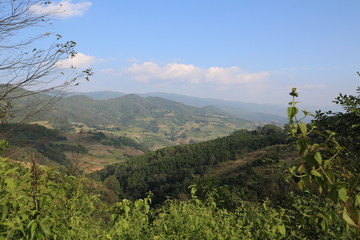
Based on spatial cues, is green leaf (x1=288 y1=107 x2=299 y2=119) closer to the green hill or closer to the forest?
the forest

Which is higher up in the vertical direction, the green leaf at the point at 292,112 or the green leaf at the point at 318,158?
the green leaf at the point at 292,112

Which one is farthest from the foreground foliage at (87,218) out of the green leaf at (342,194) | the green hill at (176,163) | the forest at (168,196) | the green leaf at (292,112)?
the green hill at (176,163)

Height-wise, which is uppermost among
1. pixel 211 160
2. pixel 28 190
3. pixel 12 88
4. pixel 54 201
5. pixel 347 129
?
pixel 12 88

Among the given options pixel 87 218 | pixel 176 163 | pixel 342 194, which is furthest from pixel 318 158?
pixel 176 163

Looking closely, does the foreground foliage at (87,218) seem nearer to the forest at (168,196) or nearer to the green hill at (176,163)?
the forest at (168,196)

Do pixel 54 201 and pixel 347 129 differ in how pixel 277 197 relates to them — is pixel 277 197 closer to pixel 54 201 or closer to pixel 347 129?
pixel 347 129

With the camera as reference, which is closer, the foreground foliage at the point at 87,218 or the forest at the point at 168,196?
the forest at the point at 168,196

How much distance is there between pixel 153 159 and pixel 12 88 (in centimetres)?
9707

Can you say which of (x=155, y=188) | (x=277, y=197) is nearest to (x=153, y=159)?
(x=155, y=188)

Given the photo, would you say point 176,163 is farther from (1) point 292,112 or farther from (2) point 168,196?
(1) point 292,112

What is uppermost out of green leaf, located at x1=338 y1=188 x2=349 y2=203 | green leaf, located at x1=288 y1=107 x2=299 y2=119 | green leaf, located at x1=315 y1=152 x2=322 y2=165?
green leaf, located at x1=288 y1=107 x2=299 y2=119

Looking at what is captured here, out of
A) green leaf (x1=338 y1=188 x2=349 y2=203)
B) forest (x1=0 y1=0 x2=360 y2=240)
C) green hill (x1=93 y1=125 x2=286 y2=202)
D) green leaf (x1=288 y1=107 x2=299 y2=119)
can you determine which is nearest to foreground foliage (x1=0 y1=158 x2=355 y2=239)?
forest (x1=0 y1=0 x2=360 y2=240)

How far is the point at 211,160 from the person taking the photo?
3258 inches

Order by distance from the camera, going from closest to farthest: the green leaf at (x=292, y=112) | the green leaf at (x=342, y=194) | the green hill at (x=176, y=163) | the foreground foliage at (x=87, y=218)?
the green leaf at (x=342, y=194), the green leaf at (x=292, y=112), the foreground foliage at (x=87, y=218), the green hill at (x=176, y=163)
